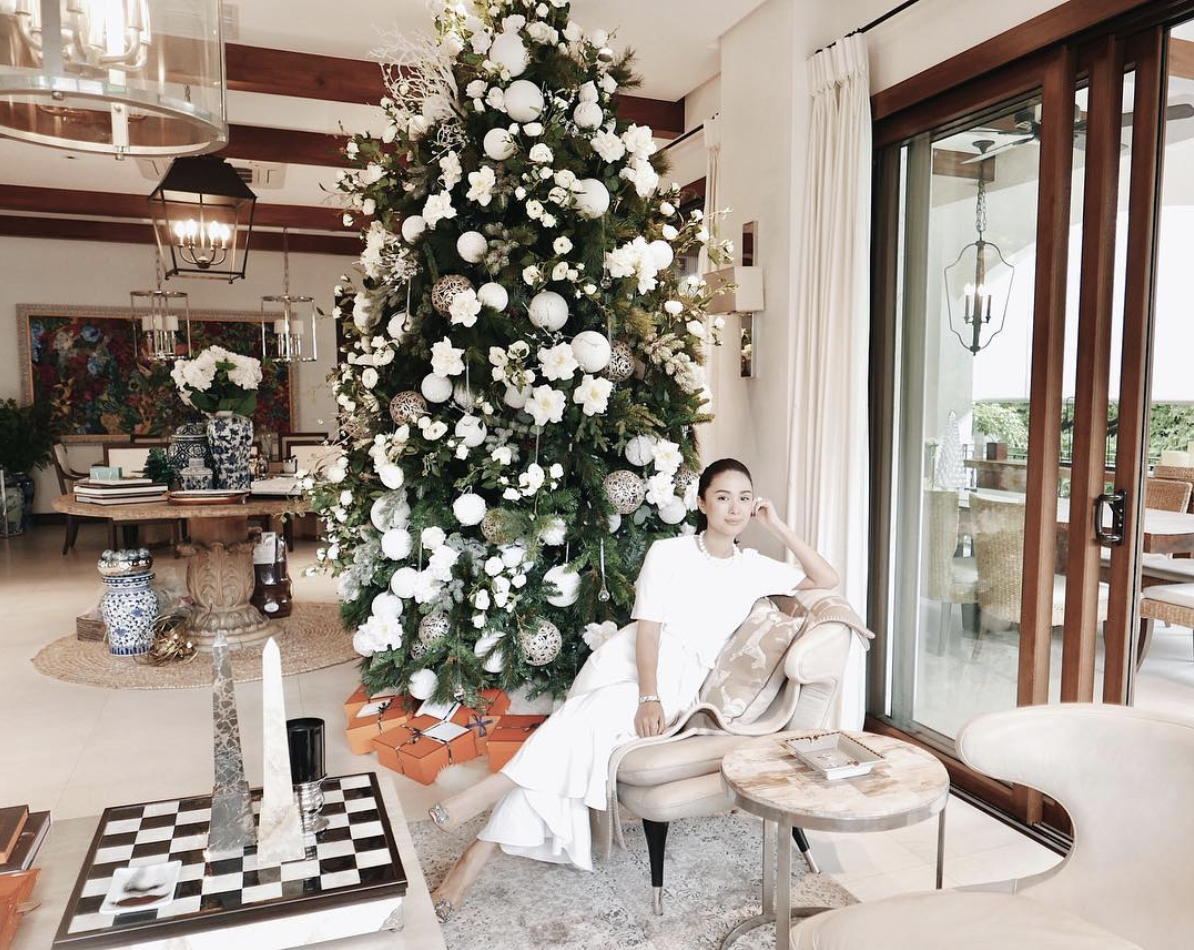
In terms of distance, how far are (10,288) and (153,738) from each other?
794 centimetres

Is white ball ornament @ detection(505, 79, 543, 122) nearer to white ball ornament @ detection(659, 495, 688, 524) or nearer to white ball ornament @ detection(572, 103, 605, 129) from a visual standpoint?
white ball ornament @ detection(572, 103, 605, 129)

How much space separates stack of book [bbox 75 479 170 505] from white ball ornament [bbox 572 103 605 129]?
3.27 meters

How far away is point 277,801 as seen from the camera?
68.0 inches

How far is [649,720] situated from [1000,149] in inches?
90.2

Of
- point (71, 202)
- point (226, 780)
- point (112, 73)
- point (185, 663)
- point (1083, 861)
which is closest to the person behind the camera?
point (112, 73)

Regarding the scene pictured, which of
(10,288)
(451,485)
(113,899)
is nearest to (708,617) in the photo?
(451,485)

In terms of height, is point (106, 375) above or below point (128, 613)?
above

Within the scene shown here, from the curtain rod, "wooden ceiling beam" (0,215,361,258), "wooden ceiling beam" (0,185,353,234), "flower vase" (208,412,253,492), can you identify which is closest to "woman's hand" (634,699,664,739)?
the curtain rod

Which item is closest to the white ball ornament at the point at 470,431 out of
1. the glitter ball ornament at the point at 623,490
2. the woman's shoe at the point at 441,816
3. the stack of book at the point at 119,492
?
the glitter ball ornament at the point at 623,490

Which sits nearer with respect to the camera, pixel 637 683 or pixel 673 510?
pixel 637 683

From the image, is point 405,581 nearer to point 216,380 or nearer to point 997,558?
point 997,558

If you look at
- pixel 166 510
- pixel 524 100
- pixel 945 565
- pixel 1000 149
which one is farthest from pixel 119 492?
pixel 1000 149

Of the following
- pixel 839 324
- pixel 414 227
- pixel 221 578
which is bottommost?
pixel 221 578

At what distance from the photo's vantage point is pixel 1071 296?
2.87 metres
